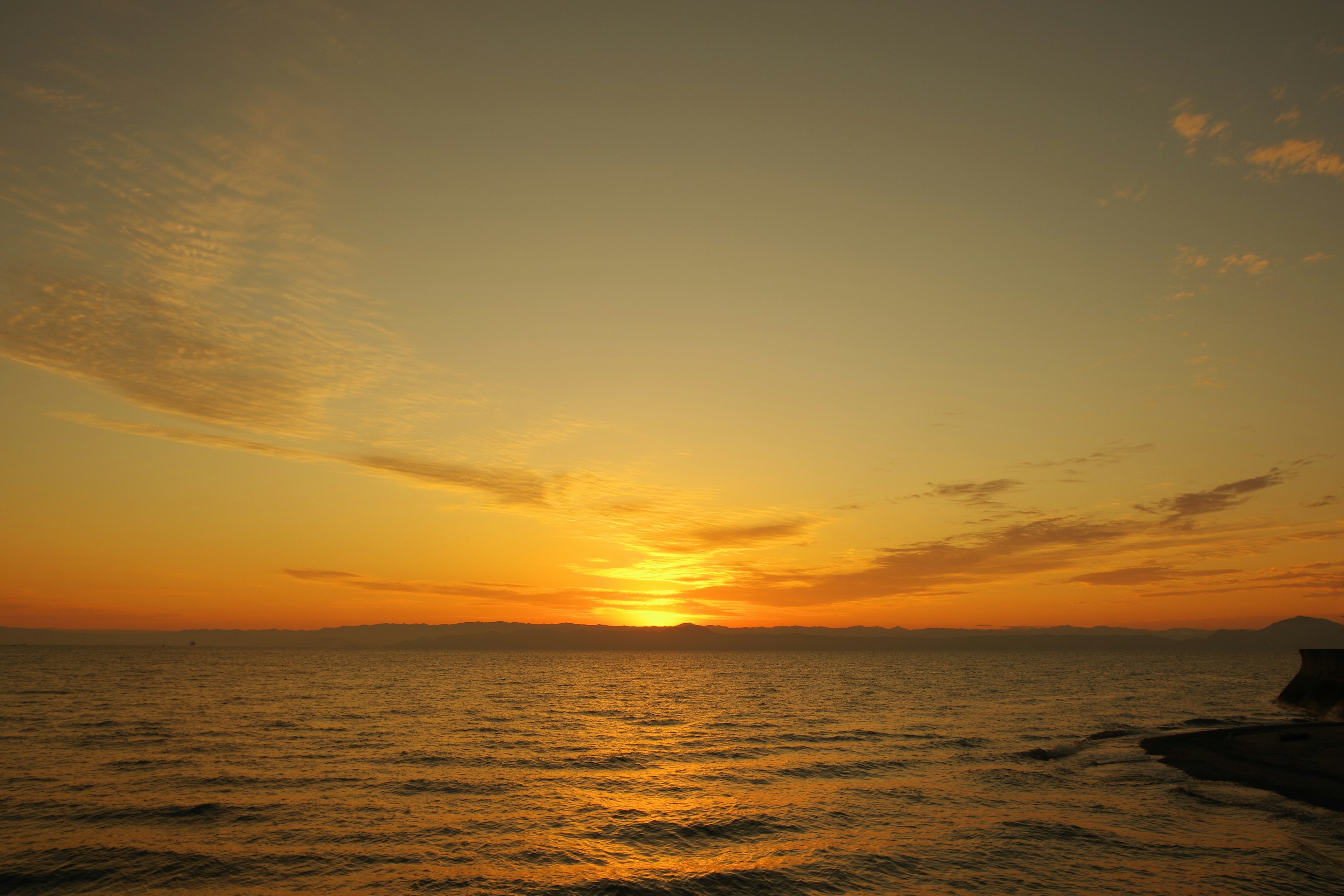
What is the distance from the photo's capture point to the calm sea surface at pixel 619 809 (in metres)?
23.4

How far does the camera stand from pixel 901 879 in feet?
77.4

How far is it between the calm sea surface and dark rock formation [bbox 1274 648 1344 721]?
3.77 m

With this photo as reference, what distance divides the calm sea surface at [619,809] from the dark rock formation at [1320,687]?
148 inches

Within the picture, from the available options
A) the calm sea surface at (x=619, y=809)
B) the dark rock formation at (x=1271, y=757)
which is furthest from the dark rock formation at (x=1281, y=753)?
the calm sea surface at (x=619, y=809)

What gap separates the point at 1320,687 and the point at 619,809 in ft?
229

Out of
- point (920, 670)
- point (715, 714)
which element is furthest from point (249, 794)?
point (920, 670)

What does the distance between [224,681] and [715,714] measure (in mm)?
90575

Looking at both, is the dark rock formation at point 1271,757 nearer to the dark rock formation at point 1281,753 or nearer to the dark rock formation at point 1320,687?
the dark rock formation at point 1281,753

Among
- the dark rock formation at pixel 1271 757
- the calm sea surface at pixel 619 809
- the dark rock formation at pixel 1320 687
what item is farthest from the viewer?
the dark rock formation at pixel 1320 687

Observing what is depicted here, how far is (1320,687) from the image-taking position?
62.9m

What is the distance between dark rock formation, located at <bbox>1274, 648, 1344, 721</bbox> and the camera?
5931cm

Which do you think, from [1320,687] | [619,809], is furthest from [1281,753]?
[619,809]

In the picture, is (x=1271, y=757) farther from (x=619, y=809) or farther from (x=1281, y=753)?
(x=619, y=809)

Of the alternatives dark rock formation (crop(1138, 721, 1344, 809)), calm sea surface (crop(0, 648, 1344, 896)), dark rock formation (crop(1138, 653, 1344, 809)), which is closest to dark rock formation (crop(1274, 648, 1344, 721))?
dark rock formation (crop(1138, 653, 1344, 809))
